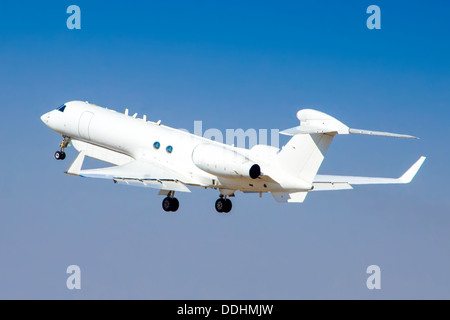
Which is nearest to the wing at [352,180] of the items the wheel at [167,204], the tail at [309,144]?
the tail at [309,144]

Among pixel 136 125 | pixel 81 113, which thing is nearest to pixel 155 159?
pixel 136 125

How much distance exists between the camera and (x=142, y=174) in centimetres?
4200

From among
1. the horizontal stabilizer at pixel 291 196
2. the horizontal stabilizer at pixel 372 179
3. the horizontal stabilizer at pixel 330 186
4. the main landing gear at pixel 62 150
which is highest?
the main landing gear at pixel 62 150

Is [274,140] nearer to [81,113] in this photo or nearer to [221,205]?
[221,205]

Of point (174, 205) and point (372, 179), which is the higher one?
point (372, 179)

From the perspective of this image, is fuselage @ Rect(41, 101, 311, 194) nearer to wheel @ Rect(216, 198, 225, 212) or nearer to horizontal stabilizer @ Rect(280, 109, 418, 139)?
wheel @ Rect(216, 198, 225, 212)

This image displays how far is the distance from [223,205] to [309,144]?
5522mm

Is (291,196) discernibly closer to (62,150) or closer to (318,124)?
(318,124)

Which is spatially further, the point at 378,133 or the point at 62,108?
the point at 62,108

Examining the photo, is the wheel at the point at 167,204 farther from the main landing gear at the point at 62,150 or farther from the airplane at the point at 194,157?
the main landing gear at the point at 62,150

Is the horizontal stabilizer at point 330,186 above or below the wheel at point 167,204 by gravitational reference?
above

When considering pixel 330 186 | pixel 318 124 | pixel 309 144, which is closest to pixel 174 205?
pixel 330 186

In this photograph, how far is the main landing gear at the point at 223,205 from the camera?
138 ft

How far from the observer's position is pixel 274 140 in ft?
133
